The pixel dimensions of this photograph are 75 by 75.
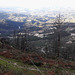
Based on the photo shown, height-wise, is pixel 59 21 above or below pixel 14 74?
above

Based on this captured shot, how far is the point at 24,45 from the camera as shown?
51.3 m

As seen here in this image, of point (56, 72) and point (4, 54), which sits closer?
point (56, 72)

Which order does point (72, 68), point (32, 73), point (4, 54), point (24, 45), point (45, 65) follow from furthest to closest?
1. point (24, 45)
2. point (4, 54)
3. point (72, 68)
4. point (45, 65)
5. point (32, 73)

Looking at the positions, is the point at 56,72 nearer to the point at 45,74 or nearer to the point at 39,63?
the point at 45,74

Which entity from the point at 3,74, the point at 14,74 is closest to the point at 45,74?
the point at 14,74

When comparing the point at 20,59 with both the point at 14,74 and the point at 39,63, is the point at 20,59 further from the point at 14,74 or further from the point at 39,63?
the point at 14,74

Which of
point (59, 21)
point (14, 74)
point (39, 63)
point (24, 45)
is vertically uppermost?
point (59, 21)

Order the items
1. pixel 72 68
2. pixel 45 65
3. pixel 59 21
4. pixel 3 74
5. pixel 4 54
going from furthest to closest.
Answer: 1. pixel 59 21
2. pixel 4 54
3. pixel 72 68
4. pixel 45 65
5. pixel 3 74

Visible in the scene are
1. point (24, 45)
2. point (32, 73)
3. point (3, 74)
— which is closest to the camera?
point (3, 74)

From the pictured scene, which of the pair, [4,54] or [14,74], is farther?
[4,54]

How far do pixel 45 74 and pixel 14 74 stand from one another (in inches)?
155

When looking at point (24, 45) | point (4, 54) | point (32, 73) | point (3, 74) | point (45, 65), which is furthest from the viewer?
point (24, 45)

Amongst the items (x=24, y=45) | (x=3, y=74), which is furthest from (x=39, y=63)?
(x=24, y=45)

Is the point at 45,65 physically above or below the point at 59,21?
below
